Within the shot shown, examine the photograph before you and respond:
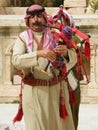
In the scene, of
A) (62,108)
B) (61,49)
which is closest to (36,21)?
(61,49)

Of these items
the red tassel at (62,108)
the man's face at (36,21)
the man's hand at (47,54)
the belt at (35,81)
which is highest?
the man's face at (36,21)

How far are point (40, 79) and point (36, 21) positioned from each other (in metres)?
0.48

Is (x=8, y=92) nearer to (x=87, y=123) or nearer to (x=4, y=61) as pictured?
(x=4, y=61)

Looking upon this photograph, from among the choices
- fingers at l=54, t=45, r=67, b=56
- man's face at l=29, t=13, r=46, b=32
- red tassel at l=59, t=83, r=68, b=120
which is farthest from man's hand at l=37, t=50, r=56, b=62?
red tassel at l=59, t=83, r=68, b=120

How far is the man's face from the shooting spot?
16.8 feet

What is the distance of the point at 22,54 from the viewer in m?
5.06

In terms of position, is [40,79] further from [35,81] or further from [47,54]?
[47,54]

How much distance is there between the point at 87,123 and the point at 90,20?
3173 millimetres

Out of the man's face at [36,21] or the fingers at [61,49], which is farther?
the man's face at [36,21]

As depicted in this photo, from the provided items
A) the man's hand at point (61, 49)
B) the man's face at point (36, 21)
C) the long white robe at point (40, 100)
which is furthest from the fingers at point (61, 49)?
the man's face at point (36, 21)

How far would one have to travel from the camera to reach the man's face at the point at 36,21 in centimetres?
511

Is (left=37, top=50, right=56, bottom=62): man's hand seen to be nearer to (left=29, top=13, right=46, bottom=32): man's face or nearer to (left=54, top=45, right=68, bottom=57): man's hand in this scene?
(left=54, top=45, right=68, bottom=57): man's hand

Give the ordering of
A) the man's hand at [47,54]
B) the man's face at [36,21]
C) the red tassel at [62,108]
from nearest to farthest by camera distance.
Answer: the man's hand at [47,54], the man's face at [36,21], the red tassel at [62,108]

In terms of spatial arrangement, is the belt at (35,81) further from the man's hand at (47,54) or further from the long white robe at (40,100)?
the man's hand at (47,54)
